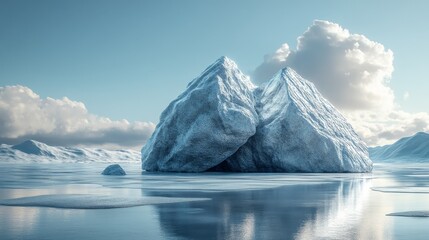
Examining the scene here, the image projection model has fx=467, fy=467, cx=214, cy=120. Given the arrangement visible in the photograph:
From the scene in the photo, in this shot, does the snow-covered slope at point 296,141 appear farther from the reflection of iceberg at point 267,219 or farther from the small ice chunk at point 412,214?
the small ice chunk at point 412,214

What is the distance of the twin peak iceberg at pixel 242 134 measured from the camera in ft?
117

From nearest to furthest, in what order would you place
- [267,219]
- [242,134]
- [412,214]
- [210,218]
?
[267,219], [210,218], [412,214], [242,134]

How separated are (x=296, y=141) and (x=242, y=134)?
472cm

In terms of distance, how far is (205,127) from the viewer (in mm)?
35500

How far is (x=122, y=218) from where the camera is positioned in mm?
8734

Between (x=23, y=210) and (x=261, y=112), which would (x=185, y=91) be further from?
(x=23, y=210)

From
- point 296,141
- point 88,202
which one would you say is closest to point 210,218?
point 88,202

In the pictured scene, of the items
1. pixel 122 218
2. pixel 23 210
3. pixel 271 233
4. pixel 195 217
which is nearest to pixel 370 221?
pixel 271 233

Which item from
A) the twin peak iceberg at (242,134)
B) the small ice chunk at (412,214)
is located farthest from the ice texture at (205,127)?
the small ice chunk at (412,214)

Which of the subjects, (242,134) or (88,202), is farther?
(242,134)

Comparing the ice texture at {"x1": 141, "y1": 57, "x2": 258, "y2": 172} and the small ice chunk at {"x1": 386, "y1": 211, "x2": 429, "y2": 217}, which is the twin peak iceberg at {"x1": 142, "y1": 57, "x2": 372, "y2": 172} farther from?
the small ice chunk at {"x1": 386, "y1": 211, "x2": 429, "y2": 217}

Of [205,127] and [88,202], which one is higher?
[205,127]

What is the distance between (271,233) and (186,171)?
102ft

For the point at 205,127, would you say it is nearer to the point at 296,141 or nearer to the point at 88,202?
the point at 296,141
